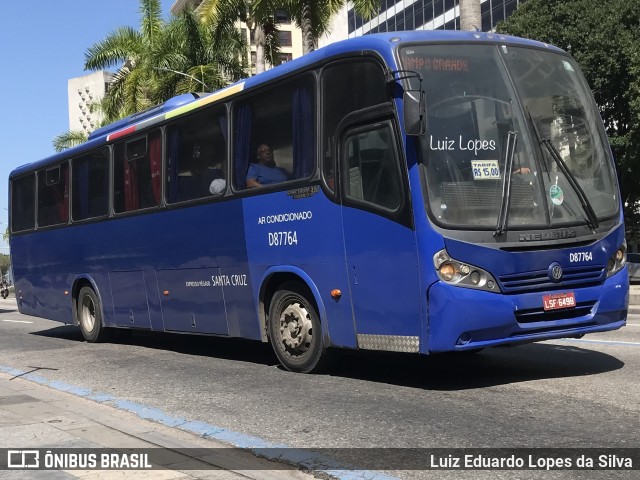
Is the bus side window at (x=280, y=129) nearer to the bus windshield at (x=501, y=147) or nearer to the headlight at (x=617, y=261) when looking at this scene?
the bus windshield at (x=501, y=147)

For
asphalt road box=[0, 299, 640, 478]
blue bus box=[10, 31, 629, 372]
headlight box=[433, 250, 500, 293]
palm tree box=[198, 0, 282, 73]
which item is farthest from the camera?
palm tree box=[198, 0, 282, 73]

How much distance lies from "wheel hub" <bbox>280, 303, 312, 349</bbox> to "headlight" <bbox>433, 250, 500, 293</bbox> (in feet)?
7.25

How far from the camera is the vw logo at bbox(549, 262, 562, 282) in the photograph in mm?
7801

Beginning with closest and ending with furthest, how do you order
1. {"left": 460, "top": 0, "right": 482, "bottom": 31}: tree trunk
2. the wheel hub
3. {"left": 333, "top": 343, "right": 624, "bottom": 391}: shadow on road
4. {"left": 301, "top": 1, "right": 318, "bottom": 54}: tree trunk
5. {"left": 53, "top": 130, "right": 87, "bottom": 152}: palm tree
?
{"left": 333, "top": 343, "right": 624, "bottom": 391}: shadow on road → the wheel hub → {"left": 460, "top": 0, "right": 482, "bottom": 31}: tree trunk → {"left": 301, "top": 1, "right": 318, "bottom": 54}: tree trunk → {"left": 53, "top": 130, "right": 87, "bottom": 152}: palm tree

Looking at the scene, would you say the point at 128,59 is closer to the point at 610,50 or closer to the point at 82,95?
the point at 610,50

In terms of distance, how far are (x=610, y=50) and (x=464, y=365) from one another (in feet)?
84.6

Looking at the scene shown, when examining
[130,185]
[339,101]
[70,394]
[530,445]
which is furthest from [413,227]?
[130,185]

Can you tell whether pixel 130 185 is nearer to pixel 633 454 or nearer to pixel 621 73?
pixel 633 454

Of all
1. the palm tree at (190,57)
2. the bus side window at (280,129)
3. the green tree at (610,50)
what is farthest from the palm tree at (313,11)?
the bus side window at (280,129)

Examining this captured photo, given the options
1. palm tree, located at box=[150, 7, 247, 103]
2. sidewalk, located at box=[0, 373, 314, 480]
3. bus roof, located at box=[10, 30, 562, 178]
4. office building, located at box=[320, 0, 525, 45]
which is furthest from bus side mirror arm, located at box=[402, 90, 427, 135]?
office building, located at box=[320, 0, 525, 45]

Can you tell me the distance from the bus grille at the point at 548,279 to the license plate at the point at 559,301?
0.24 ft

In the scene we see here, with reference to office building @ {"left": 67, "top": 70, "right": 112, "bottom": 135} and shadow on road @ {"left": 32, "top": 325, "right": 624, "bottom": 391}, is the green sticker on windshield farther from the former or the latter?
office building @ {"left": 67, "top": 70, "right": 112, "bottom": 135}

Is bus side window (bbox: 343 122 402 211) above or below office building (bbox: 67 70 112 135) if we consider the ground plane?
below

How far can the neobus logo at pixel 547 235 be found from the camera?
770cm
